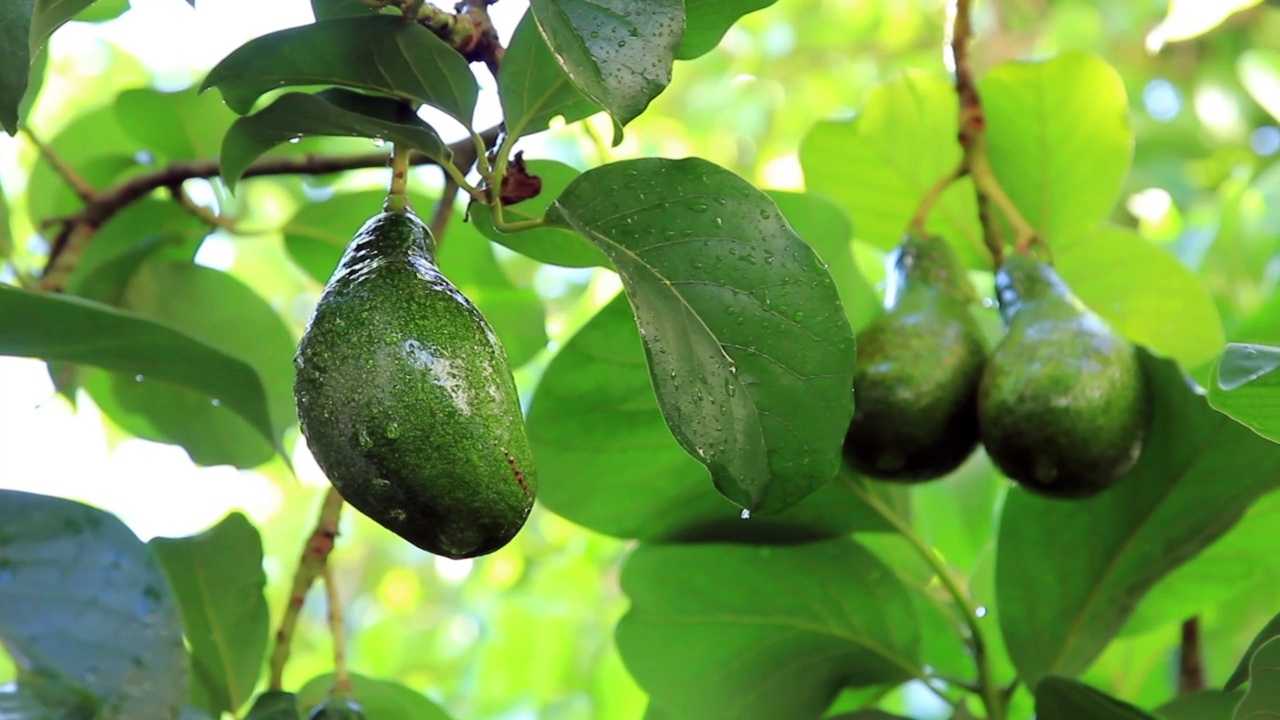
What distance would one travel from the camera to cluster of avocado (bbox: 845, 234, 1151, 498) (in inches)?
42.4

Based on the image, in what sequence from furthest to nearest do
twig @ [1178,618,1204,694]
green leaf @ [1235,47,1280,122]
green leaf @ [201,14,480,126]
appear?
green leaf @ [1235,47,1280,122] → twig @ [1178,618,1204,694] → green leaf @ [201,14,480,126]

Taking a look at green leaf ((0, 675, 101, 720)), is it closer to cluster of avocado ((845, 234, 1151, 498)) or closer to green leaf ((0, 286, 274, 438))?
green leaf ((0, 286, 274, 438))

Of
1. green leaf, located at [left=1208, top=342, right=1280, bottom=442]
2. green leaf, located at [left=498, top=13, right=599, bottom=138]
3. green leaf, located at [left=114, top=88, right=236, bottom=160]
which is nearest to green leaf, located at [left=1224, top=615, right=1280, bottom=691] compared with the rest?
green leaf, located at [left=1208, top=342, right=1280, bottom=442]

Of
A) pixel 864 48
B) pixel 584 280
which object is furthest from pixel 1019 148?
pixel 864 48

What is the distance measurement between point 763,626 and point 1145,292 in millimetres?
649

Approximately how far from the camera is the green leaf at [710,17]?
0.88 m

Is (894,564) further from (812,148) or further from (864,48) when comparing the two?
(864,48)

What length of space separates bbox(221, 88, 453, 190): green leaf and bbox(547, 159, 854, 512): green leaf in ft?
0.33

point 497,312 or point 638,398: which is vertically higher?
point 638,398

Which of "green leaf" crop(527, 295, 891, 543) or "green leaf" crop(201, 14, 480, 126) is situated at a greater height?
"green leaf" crop(201, 14, 480, 126)

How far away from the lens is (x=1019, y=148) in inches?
56.1

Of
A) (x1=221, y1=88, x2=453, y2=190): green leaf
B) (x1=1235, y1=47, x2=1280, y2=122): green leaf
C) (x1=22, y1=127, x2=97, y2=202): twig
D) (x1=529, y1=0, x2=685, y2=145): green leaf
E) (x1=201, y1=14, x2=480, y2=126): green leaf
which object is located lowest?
(x1=1235, y1=47, x2=1280, y2=122): green leaf

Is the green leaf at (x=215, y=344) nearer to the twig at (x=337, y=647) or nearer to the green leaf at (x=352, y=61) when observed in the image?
the twig at (x=337, y=647)

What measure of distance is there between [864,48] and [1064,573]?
2946mm
